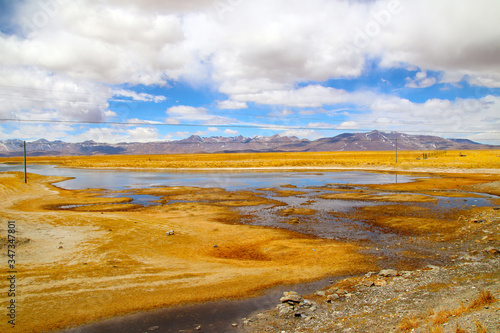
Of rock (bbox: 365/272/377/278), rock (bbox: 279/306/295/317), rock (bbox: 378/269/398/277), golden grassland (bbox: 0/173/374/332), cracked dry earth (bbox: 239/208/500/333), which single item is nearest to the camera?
cracked dry earth (bbox: 239/208/500/333)

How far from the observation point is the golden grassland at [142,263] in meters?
9.52

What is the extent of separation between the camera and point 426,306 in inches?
334

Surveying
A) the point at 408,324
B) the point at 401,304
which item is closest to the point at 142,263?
the point at 401,304

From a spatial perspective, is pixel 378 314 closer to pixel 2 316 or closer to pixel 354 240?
pixel 354 240

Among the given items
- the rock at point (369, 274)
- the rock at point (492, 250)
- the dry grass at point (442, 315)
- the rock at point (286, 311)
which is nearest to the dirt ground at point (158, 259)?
the rock at point (369, 274)

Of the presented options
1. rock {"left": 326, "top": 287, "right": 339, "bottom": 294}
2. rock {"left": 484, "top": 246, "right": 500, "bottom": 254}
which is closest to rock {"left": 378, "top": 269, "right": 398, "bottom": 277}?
rock {"left": 326, "top": 287, "right": 339, "bottom": 294}

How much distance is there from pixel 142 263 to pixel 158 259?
793 mm

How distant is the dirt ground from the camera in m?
9.59

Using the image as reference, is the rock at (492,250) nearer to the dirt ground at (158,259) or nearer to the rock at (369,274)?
the dirt ground at (158,259)

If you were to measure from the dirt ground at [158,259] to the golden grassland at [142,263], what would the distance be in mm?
35

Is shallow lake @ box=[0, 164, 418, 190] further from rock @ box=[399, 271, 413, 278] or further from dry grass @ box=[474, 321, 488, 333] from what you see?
dry grass @ box=[474, 321, 488, 333]

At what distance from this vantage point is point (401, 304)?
348 inches

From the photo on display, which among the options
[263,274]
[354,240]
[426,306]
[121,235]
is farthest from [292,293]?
[121,235]

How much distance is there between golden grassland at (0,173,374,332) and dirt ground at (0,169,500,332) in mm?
35
